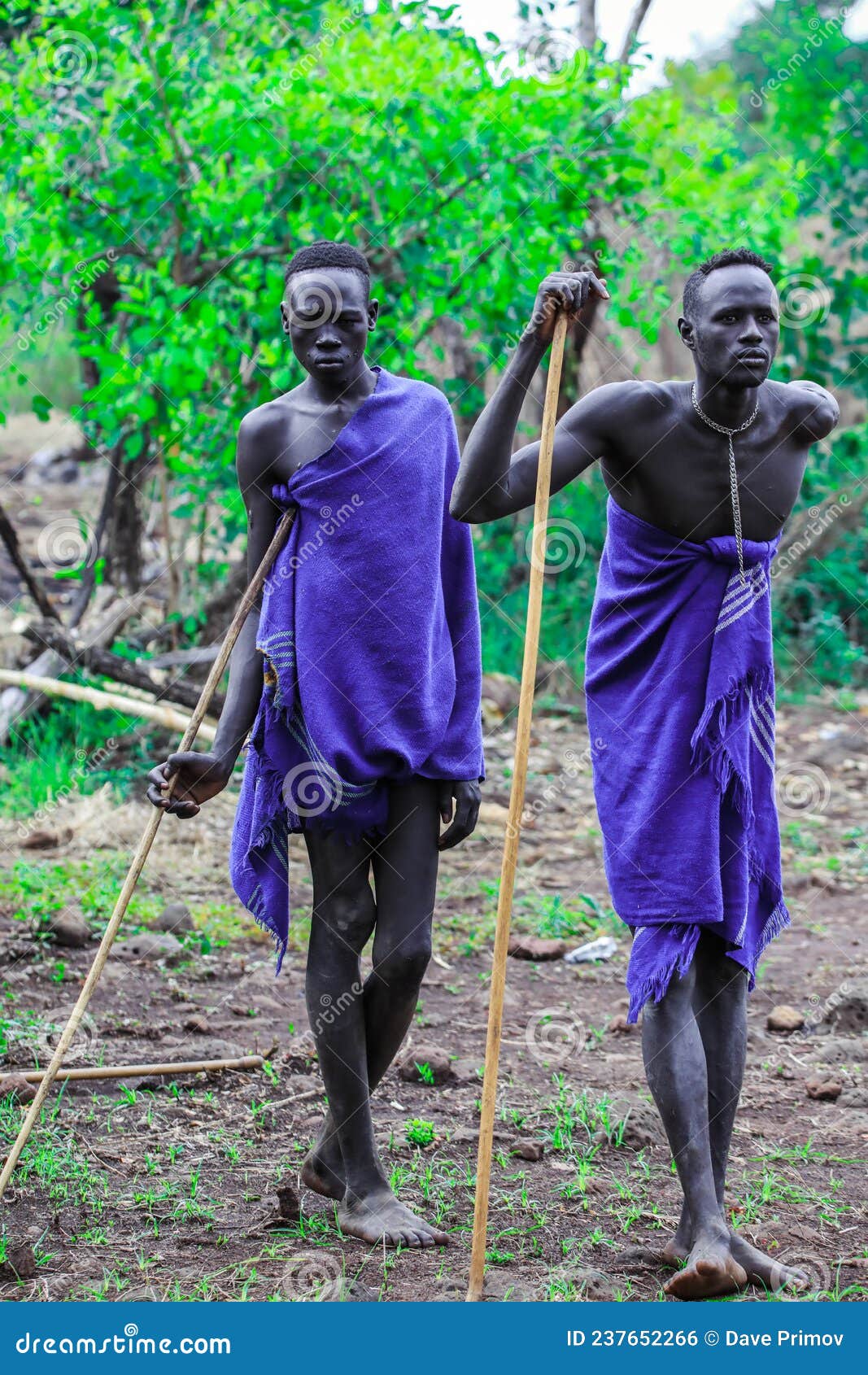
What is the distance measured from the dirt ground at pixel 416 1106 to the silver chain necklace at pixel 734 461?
1372mm

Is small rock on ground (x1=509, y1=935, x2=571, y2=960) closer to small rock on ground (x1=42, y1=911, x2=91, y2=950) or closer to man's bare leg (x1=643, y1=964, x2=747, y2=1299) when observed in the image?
small rock on ground (x1=42, y1=911, x2=91, y2=950)

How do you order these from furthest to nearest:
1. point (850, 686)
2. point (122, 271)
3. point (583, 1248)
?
1. point (850, 686)
2. point (122, 271)
3. point (583, 1248)

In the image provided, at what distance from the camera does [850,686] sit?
8.66 m

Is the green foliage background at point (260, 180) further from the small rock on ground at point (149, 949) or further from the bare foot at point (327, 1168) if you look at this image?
the bare foot at point (327, 1168)

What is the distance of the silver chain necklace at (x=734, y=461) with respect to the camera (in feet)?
9.02

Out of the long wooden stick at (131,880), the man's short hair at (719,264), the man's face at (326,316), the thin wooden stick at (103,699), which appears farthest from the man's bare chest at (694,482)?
the thin wooden stick at (103,699)

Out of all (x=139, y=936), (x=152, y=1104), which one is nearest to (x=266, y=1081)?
(x=152, y=1104)

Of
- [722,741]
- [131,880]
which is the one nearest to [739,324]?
[722,741]

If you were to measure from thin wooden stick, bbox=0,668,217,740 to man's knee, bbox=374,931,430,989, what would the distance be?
9.60 ft

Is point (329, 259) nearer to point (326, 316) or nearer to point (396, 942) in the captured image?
point (326, 316)

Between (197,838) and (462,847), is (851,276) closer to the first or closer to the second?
(462,847)

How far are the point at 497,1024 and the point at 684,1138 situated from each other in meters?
0.47

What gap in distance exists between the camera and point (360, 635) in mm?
2869

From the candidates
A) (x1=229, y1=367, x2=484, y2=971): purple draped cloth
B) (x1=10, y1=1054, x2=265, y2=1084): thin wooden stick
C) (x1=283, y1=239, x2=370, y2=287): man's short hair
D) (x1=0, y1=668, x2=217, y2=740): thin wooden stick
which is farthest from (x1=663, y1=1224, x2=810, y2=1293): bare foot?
(x1=0, y1=668, x2=217, y2=740): thin wooden stick
